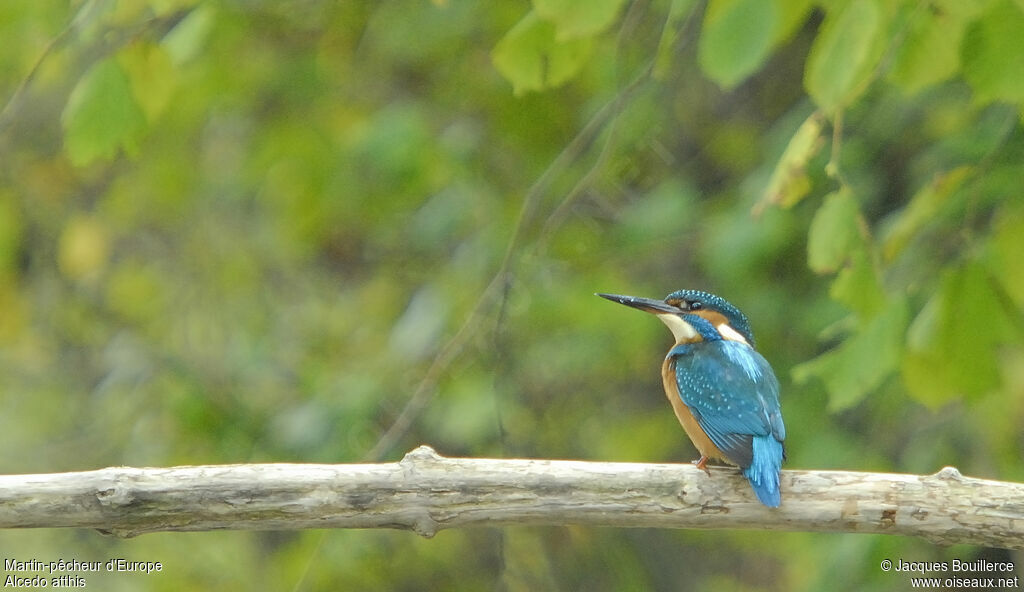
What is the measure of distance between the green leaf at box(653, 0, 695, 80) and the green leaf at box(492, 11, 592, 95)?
182mm

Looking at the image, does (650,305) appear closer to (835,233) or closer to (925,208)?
(925,208)

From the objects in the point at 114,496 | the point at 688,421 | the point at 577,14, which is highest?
the point at 577,14

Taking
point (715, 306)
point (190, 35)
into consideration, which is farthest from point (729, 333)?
point (190, 35)

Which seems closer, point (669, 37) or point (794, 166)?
point (794, 166)

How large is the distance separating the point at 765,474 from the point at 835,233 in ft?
1.71

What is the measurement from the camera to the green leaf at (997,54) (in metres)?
2.05

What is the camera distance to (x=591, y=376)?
5426mm

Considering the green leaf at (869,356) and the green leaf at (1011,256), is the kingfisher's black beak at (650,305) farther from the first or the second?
the green leaf at (1011,256)

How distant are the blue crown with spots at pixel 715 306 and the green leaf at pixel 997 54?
4.69 feet

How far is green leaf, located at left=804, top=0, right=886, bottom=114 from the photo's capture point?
1979 mm

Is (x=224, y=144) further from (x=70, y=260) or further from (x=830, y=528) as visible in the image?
(x=830, y=528)

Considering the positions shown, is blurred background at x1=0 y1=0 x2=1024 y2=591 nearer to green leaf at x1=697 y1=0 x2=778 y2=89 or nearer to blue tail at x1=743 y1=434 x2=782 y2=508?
green leaf at x1=697 y1=0 x2=778 y2=89

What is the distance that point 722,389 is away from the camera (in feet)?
9.45

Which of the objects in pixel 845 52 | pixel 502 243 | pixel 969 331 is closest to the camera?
pixel 845 52
